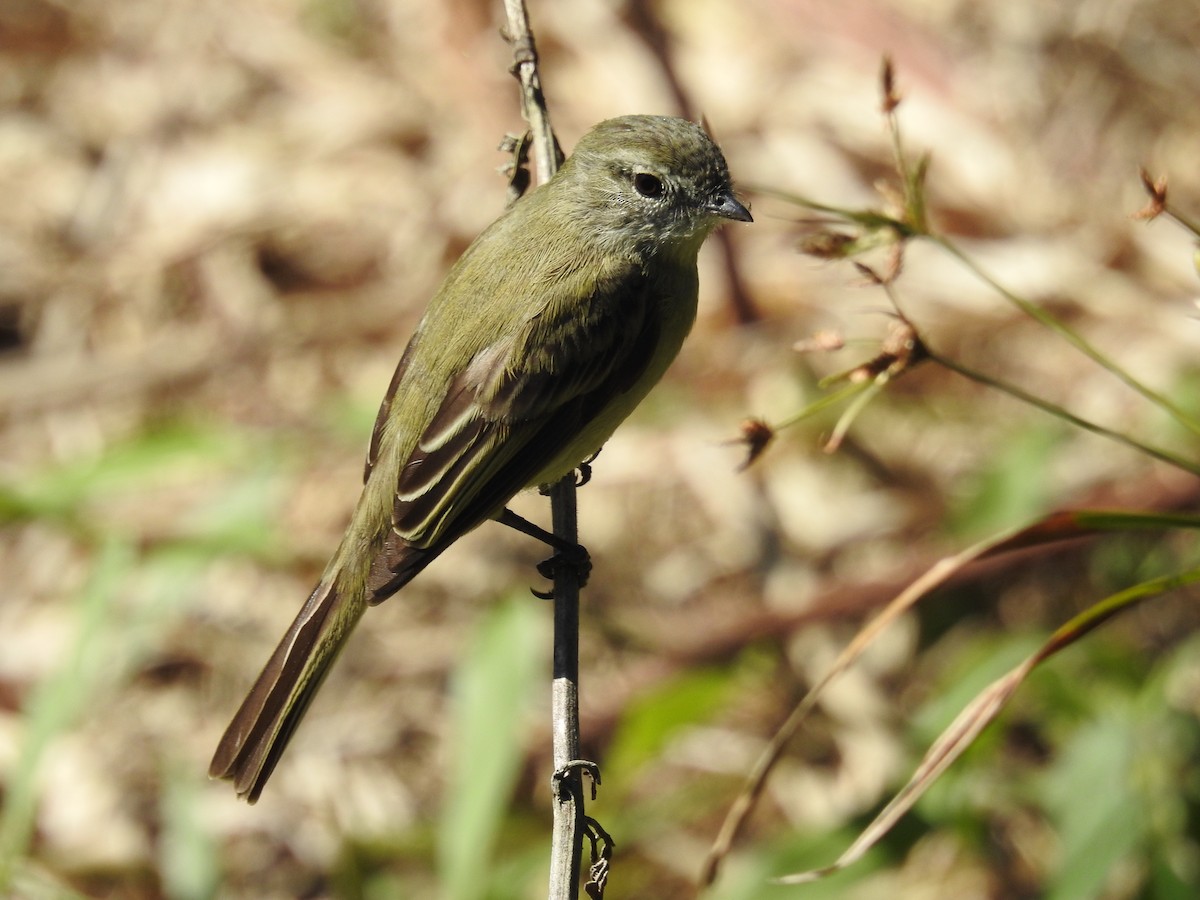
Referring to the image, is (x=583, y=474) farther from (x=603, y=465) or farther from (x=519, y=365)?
(x=603, y=465)

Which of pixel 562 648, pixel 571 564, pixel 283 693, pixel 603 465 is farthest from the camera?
pixel 603 465

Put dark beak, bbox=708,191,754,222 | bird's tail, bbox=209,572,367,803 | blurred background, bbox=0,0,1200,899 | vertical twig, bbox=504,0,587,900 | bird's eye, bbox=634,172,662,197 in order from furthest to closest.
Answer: blurred background, bbox=0,0,1200,899, bird's eye, bbox=634,172,662,197, dark beak, bbox=708,191,754,222, bird's tail, bbox=209,572,367,803, vertical twig, bbox=504,0,587,900

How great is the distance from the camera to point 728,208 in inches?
138

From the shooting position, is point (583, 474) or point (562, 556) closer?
point (562, 556)

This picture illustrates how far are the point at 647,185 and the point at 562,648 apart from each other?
139 cm

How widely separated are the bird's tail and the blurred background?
782 millimetres

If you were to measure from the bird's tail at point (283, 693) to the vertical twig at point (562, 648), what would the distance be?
1.76 feet

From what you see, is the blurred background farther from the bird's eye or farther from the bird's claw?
the bird's eye

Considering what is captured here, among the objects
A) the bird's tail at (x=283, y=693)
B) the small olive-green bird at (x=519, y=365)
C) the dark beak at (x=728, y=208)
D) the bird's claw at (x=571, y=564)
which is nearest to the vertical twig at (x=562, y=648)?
the bird's claw at (x=571, y=564)

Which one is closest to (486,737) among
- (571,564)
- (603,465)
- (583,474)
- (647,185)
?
(583,474)

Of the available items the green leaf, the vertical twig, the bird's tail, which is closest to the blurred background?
the green leaf

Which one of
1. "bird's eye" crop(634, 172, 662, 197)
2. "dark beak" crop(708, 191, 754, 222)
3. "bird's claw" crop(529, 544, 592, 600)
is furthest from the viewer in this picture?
"bird's eye" crop(634, 172, 662, 197)

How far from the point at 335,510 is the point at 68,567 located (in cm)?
115

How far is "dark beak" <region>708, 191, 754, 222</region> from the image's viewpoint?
3.48 metres
